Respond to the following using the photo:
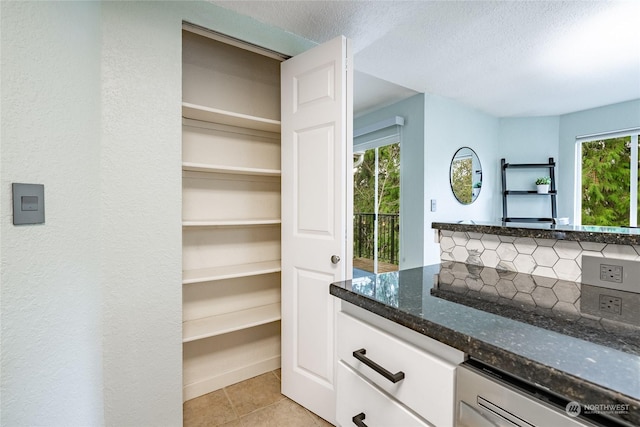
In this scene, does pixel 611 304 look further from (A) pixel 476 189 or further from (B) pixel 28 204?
(A) pixel 476 189

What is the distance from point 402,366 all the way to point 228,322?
5.04ft

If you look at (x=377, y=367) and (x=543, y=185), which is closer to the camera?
(x=377, y=367)

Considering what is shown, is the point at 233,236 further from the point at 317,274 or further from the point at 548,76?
the point at 548,76

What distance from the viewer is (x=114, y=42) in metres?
1.45

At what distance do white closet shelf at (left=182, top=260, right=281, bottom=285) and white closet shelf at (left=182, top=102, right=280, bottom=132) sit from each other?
38.9 inches

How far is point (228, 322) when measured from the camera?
203 cm

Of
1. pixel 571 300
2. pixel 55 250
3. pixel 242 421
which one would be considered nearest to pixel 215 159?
pixel 55 250

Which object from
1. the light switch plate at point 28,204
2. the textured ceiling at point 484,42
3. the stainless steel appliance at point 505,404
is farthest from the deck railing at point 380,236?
the light switch plate at point 28,204

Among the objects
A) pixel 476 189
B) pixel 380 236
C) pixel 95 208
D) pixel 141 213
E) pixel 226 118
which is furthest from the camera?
pixel 380 236

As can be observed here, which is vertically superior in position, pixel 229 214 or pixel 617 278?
pixel 229 214

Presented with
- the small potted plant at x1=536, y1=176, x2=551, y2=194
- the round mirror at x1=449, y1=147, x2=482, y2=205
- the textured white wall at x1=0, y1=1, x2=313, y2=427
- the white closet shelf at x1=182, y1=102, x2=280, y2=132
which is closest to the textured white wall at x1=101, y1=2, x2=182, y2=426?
the textured white wall at x1=0, y1=1, x2=313, y2=427

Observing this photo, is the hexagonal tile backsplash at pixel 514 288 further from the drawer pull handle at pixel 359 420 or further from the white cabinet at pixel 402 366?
the drawer pull handle at pixel 359 420

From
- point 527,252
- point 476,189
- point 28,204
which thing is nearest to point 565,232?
point 527,252

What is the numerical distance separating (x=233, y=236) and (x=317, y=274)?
772mm
